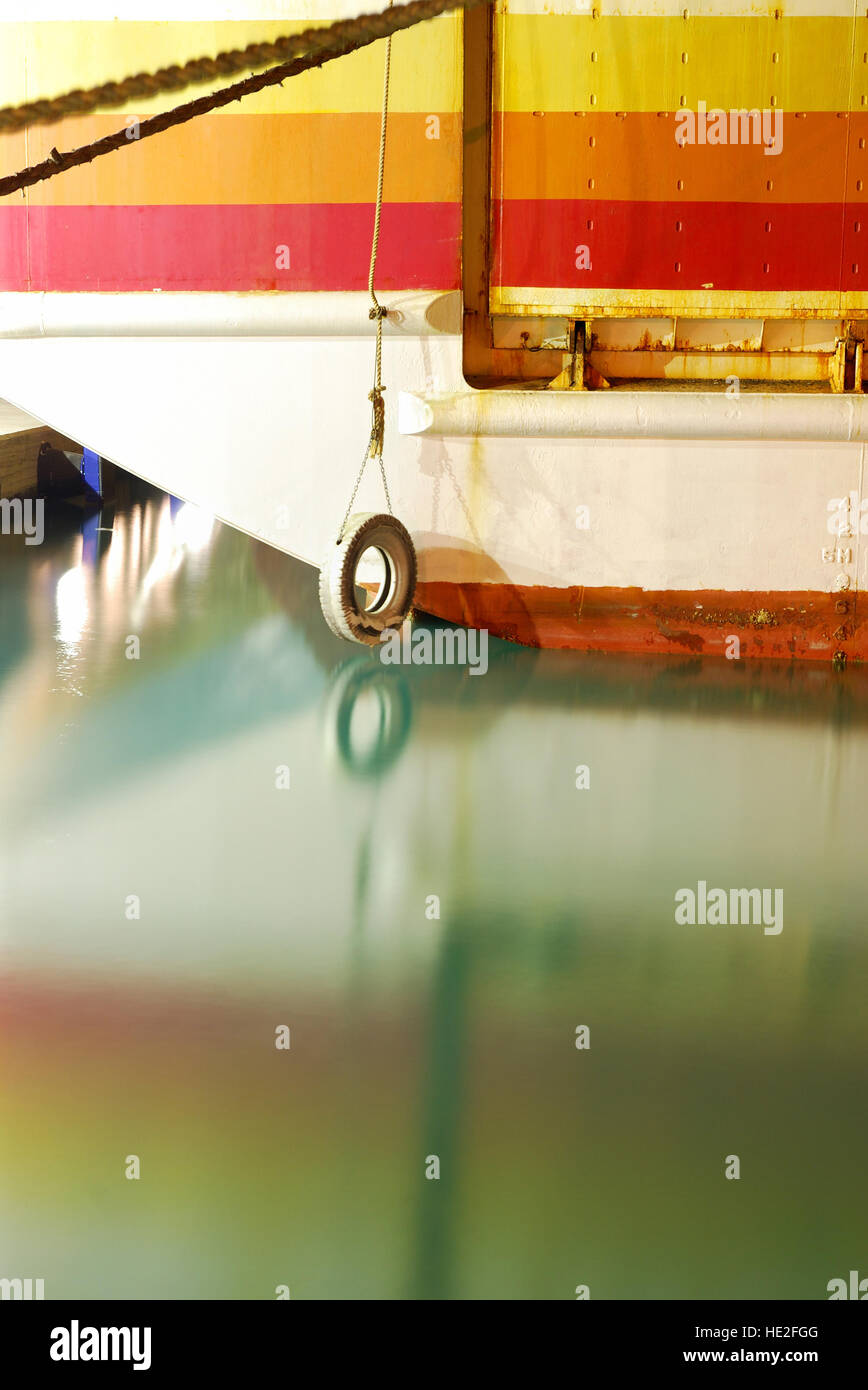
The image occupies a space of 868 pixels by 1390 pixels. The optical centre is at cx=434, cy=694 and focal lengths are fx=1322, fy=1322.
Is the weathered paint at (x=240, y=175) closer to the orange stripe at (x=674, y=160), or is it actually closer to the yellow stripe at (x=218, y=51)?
the yellow stripe at (x=218, y=51)

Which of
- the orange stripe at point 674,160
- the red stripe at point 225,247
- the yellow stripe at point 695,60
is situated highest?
the yellow stripe at point 695,60

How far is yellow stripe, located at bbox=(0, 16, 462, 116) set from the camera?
204 inches

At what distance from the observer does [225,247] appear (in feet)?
17.7

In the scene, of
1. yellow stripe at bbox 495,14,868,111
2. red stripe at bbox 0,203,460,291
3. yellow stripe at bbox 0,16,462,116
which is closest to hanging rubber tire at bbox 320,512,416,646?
red stripe at bbox 0,203,460,291

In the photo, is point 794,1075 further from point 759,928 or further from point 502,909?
point 502,909

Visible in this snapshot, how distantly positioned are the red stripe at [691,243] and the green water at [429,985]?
1.61 meters

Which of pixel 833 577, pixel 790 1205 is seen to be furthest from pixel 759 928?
pixel 833 577

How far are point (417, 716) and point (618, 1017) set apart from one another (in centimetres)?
214

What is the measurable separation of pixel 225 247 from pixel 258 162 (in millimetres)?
358

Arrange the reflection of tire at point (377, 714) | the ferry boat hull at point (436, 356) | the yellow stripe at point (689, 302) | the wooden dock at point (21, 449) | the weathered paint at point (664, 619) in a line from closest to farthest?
1. the reflection of tire at point (377, 714)
2. the ferry boat hull at point (436, 356)
3. the yellow stripe at point (689, 302)
4. the weathered paint at point (664, 619)
5. the wooden dock at point (21, 449)

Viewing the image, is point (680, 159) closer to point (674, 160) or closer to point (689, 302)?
point (674, 160)

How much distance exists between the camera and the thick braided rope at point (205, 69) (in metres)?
1.79

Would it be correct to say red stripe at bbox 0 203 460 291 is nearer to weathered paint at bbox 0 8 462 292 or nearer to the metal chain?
weathered paint at bbox 0 8 462 292

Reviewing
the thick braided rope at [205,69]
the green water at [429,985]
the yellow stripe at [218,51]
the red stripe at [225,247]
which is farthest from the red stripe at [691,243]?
the thick braided rope at [205,69]
